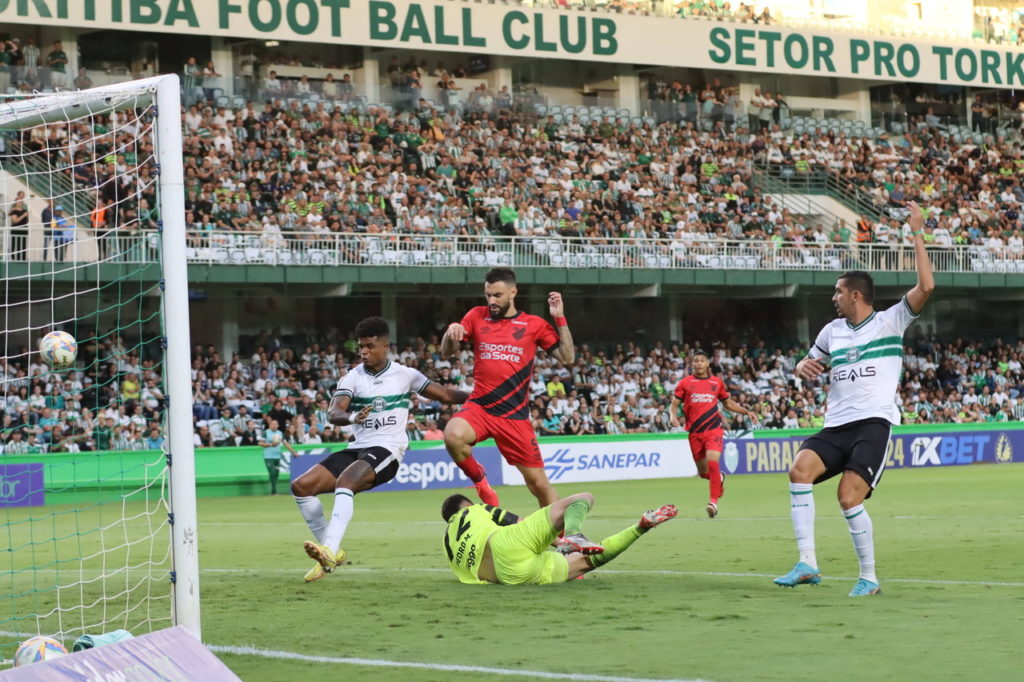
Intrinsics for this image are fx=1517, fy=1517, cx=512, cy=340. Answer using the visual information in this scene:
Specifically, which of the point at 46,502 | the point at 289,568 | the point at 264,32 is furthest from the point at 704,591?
the point at 264,32

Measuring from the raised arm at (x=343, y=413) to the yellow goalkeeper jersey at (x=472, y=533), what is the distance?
1.50 meters

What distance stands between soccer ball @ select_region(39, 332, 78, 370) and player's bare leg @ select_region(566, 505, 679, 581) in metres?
3.85

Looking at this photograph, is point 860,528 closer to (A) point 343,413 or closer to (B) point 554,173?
(A) point 343,413

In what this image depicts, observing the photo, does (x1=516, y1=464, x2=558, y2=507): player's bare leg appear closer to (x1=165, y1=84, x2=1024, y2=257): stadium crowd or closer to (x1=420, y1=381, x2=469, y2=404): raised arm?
(x1=420, y1=381, x2=469, y2=404): raised arm

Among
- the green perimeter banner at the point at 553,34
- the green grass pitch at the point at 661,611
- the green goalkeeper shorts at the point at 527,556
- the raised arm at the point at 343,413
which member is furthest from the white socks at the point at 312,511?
the green perimeter banner at the point at 553,34

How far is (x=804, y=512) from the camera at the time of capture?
1039 cm

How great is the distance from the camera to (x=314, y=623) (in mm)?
9156

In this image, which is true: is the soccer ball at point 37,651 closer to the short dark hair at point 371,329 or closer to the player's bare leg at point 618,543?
the player's bare leg at point 618,543

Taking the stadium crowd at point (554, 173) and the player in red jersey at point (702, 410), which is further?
the stadium crowd at point (554, 173)

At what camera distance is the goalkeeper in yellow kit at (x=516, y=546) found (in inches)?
405

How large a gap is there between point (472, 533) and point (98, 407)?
60.6ft

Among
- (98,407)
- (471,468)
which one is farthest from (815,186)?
(471,468)

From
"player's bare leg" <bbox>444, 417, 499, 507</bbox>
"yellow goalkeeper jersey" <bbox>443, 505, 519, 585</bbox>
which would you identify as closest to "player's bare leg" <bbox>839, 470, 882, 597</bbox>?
"yellow goalkeeper jersey" <bbox>443, 505, 519, 585</bbox>

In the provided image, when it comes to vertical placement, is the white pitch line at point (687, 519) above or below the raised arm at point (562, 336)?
below
